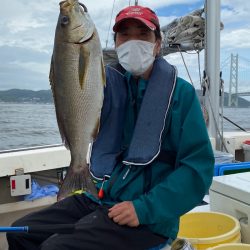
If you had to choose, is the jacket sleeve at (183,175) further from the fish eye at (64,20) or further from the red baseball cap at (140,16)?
the fish eye at (64,20)

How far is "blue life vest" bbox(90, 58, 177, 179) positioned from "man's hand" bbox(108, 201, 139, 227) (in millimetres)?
242

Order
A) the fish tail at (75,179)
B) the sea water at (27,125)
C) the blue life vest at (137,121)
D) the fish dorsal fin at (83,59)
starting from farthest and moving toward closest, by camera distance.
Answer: the sea water at (27,125) < the blue life vest at (137,121) < the fish tail at (75,179) < the fish dorsal fin at (83,59)

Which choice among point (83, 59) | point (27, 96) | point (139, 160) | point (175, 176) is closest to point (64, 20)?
point (83, 59)

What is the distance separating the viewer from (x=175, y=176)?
2.19 metres

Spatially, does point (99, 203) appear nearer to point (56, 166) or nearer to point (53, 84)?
point (53, 84)

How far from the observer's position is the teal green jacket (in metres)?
2.16

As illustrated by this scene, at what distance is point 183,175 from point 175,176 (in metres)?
0.04

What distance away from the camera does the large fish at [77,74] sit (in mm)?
1879

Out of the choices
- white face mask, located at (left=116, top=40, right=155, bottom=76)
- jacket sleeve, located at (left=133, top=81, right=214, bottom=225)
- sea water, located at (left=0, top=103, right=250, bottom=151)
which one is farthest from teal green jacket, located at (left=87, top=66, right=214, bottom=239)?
sea water, located at (left=0, top=103, right=250, bottom=151)

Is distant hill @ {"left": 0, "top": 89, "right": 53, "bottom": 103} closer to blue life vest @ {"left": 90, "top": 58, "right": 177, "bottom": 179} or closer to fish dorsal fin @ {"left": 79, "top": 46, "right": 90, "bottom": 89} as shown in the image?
blue life vest @ {"left": 90, "top": 58, "right": 177, "bottom": 179}

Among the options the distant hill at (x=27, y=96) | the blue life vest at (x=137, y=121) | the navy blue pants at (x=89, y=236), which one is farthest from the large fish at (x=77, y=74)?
the distant hill at (x=27, y=96)

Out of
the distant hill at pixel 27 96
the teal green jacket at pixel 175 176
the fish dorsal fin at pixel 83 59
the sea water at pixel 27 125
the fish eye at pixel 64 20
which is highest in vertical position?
the fish eye at pixel 64 20

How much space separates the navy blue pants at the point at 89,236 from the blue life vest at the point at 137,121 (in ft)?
0.99

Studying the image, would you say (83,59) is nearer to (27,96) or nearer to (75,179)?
(75,179)
